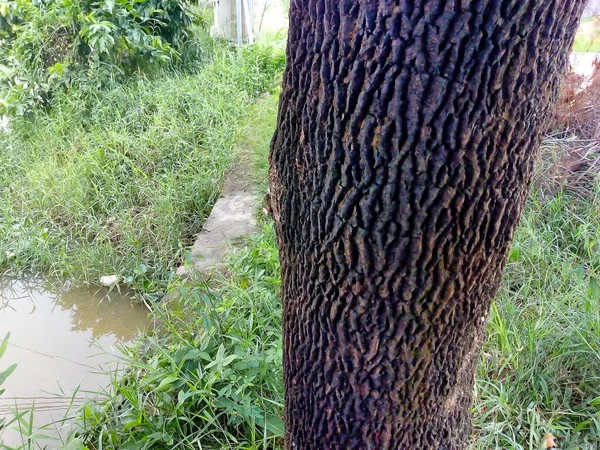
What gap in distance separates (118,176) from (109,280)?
989 millimetres

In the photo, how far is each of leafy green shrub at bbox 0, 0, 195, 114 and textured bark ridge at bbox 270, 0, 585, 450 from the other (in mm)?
4080

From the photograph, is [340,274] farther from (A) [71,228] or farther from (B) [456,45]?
(A) [71,228]

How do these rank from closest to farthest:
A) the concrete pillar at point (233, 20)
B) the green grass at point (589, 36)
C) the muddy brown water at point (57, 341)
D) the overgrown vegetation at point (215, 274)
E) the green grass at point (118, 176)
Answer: the overgrown vegetation at point (215, 274) → the muddy brown water at point (57, 341) → the green grass at point (118, 176) → the green grass at point (589, 36) → the concrete pillar at point (233, 20)

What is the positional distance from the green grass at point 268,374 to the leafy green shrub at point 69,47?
3158mm

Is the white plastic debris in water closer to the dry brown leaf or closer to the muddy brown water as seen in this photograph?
the muddy brown water

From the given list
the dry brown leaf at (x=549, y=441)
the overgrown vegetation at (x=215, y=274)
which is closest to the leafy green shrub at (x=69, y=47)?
the overgrown vegetation at (x=215, y=274)

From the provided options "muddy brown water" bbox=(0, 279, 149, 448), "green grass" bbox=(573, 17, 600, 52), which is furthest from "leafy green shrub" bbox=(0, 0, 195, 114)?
"green grass" bbox=(573, 17, 600, 52)

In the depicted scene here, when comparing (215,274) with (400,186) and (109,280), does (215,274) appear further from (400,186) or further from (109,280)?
(400,186)

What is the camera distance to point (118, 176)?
3.83 metres

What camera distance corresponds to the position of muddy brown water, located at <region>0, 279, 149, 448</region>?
2436mm

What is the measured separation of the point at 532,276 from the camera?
2461 millimetres

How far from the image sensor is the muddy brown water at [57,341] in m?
2.44

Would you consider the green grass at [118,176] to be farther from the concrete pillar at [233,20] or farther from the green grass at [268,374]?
the concrete pillar at [233,20]

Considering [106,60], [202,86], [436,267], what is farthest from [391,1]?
[106,60]
